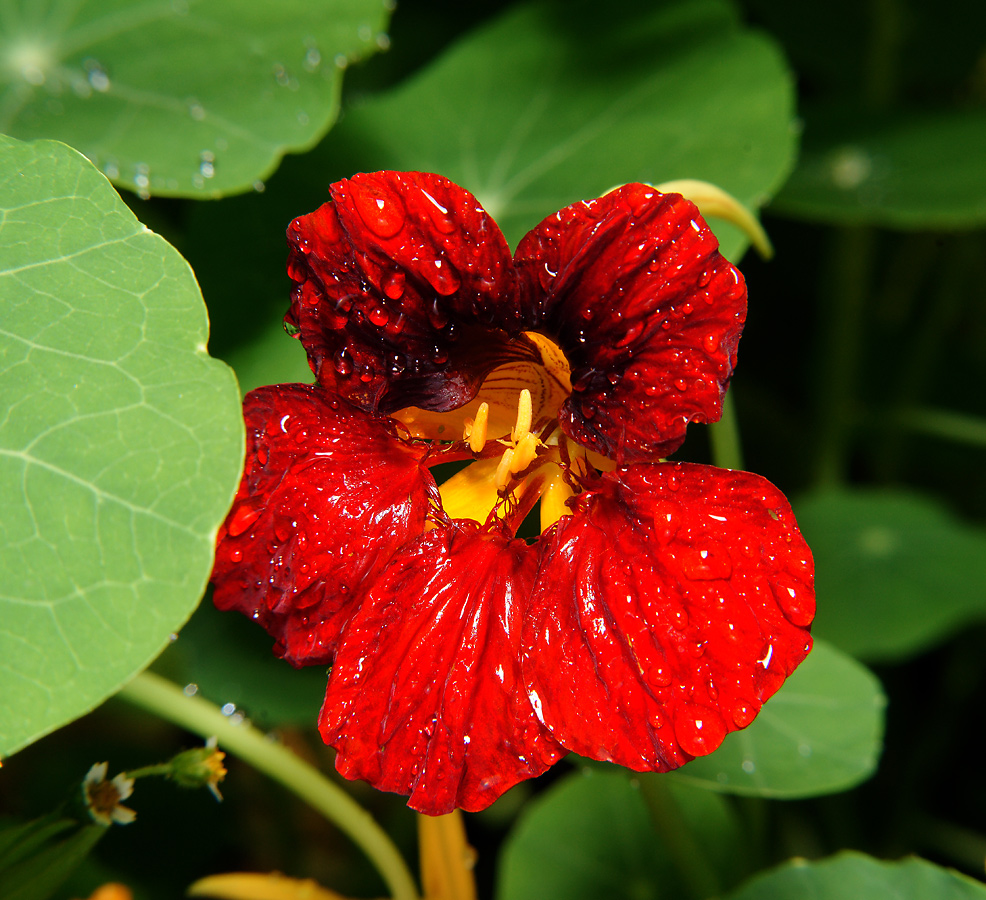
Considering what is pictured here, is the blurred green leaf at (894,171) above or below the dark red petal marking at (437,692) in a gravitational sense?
below

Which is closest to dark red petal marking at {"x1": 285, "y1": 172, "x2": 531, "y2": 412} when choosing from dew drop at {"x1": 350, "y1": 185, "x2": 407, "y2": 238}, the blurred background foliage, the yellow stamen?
dew drop at {"x1": 350, "y1": 185, "x2": 407, "y2": 238}

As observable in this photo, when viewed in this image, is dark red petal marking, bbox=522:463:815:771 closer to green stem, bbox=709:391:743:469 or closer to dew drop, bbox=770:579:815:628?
dew drop, bbox=770:579:815:628

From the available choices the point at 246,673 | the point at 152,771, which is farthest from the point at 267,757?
the point at 246,673

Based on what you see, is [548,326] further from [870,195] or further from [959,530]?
[959,530]

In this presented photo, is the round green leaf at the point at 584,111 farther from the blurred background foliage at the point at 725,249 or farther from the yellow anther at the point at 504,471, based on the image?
the yellow anther at the point at 504,471

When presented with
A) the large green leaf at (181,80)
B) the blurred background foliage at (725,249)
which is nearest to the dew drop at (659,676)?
the blurred background foliage at (725,249)

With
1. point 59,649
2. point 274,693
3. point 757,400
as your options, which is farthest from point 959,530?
point 59,649

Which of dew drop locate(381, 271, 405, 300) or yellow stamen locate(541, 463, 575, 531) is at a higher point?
dew drop locate(381, 271, 405, 300)
